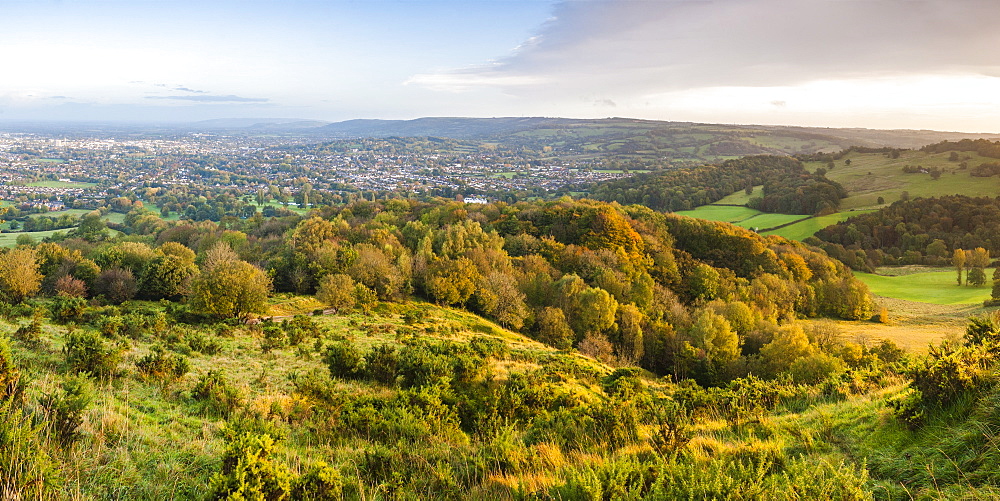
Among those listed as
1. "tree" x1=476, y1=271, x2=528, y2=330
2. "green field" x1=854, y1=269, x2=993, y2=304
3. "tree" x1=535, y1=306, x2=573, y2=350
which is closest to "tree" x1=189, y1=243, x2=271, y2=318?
"tree" x1=476, y1=271, x2=528, y2=330

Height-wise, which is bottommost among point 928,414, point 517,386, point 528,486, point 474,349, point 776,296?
point 776,296

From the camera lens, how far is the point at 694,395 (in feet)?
42.1

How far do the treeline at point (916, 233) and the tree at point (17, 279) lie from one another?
93078 millimetres

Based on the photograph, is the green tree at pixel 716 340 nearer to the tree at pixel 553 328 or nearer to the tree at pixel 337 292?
the tree at pixel 553 328

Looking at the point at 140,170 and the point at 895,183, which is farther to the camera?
the point at 140,170

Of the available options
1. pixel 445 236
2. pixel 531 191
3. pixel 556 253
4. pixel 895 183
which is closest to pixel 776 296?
pixel 556 253

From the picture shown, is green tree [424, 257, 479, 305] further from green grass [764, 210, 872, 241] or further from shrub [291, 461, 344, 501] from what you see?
green grass [764, 210, 872, 241]

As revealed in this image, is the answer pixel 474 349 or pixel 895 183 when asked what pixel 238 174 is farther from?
pixel 895 183

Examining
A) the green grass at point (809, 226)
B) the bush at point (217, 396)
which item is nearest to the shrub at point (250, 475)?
the bush at point (217, 396)

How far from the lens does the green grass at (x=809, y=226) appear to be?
7950 centimetres

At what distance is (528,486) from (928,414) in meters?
6.74

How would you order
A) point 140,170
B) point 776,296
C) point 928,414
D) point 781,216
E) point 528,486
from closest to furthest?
point 528,486 < point 928,414 < point 776,296 < point 781,216 < point 140,170

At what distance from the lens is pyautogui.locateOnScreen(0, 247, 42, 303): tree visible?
→ 26484mm

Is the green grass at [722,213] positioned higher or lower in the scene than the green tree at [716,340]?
higher
